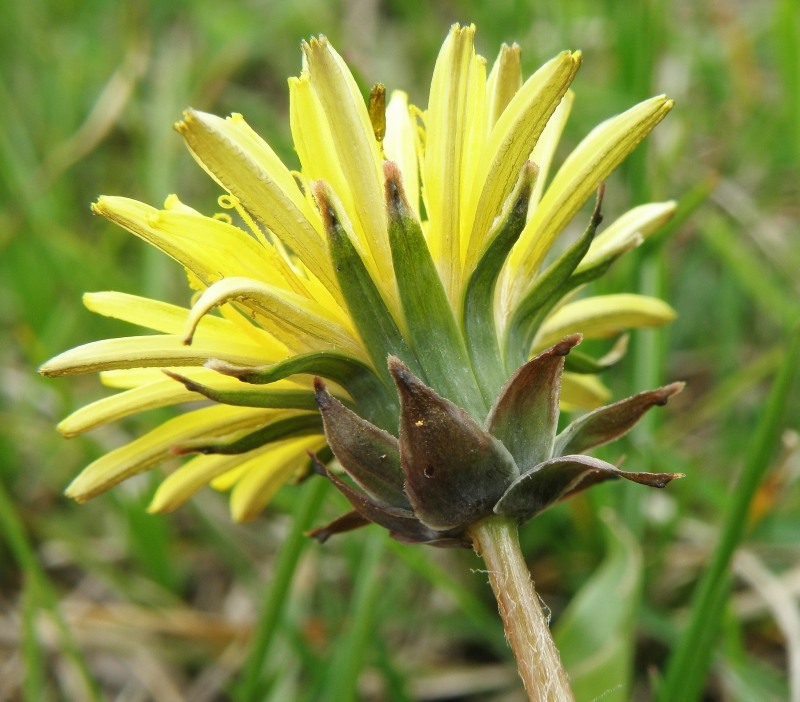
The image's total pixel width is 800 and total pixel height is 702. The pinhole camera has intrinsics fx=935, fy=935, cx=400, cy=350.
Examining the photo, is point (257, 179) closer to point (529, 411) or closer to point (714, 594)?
point (529, 411)

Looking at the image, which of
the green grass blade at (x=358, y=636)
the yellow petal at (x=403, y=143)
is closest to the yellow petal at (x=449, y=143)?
the yellow petal at (x=403, y=143)

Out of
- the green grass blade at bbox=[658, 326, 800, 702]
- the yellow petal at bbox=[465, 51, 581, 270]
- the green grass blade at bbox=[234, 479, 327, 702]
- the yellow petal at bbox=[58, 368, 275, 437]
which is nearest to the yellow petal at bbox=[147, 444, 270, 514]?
the yellow petal at bbox=[58, 368, 275, 437]

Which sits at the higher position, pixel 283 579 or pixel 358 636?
pixel 283 579

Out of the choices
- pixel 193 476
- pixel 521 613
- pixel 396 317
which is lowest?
pixel 521 613

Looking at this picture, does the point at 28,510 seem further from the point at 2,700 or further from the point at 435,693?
the point at 435,693

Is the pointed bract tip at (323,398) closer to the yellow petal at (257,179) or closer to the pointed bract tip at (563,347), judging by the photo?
the yellow petal at (257,179)

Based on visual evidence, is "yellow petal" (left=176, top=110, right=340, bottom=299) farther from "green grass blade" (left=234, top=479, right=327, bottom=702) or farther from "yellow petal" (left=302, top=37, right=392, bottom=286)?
"green grass blade" (left=234, top=479, right=327, bottom=702)

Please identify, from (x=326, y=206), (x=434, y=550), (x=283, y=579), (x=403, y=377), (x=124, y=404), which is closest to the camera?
(x=403, y=377)

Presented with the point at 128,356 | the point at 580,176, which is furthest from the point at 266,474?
the point at 580,176
